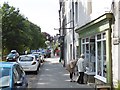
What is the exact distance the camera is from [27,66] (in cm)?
2452

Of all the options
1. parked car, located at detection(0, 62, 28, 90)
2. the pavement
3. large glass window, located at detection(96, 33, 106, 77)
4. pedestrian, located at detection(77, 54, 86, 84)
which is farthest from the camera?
pedestrian, located at detection(77, 54, 86, 84)

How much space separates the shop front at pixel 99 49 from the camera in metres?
12.2

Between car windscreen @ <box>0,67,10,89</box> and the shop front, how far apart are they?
4198 millimetres

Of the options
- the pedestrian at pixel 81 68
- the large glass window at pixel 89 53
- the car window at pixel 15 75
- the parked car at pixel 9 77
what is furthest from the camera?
the pedestrian at pixel 81 68

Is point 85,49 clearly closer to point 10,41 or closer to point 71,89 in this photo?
point 71,89

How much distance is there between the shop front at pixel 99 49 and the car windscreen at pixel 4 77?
13.8ft

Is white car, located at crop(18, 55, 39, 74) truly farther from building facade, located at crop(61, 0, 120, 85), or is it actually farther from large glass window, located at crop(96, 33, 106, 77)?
large glass window, located at crop(96, 33, 106, 77)

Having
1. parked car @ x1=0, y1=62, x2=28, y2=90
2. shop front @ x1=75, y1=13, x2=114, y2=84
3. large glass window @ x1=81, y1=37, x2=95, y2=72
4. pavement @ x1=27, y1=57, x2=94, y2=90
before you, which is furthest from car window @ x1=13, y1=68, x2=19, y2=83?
large glass window @ x1=81, y1=37, x2=95, y2=72

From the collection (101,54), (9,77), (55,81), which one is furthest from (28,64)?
(9,77)

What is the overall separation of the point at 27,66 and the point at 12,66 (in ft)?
47.8

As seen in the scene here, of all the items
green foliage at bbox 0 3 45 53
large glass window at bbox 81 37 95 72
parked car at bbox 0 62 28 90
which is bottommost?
parked car at bbox 0 62 28 90

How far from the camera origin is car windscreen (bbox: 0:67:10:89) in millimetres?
9158

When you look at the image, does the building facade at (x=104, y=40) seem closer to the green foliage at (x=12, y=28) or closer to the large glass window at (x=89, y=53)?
the large glass window at (x=89, y=53)

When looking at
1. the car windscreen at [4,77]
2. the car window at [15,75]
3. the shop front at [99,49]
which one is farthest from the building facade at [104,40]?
the car windscreen at [4,77]
